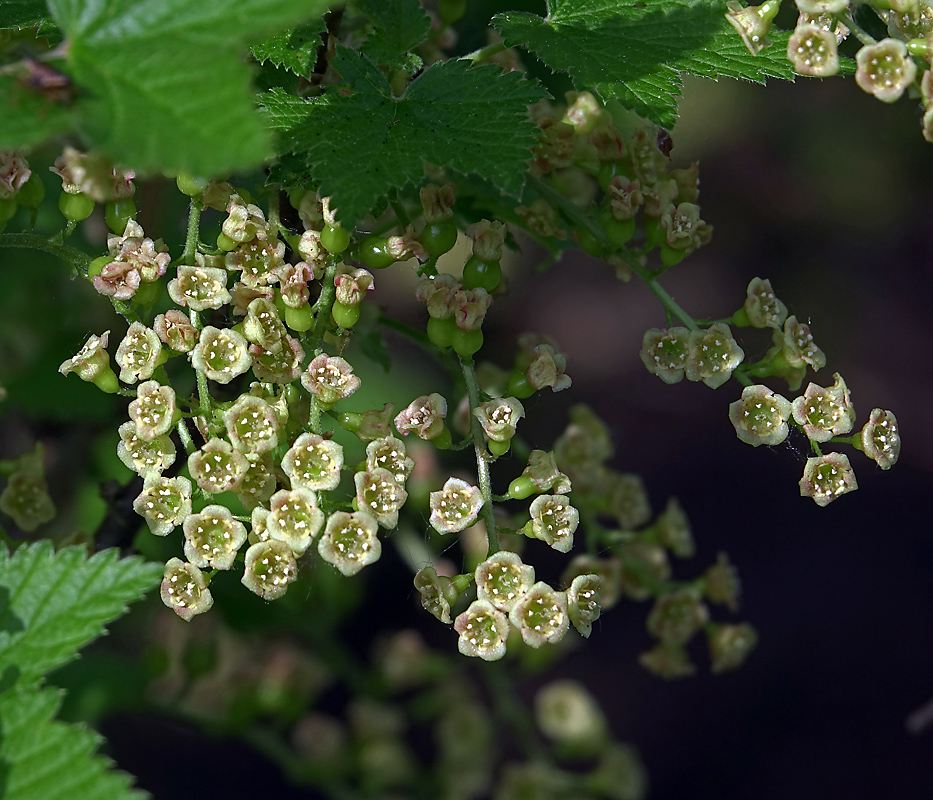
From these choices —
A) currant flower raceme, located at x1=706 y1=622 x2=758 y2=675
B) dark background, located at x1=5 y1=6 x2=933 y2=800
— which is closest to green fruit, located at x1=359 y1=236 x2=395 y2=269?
currant flower raceme, located at x1=706 y1=622 x2=758 y2=675

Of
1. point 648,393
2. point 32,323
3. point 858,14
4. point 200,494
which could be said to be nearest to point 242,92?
point 200,494

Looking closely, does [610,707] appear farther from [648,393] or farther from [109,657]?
[109,657]

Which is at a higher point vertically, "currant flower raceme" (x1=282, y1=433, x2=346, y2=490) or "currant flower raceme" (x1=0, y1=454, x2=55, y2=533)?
"currant flower raceme" (x1=282, y1=433, x2=346, y2=490)

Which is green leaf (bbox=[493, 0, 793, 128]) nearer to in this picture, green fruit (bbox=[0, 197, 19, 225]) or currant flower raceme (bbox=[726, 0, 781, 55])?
currant flower raceme (bbox=[726, 0, 781, 55])

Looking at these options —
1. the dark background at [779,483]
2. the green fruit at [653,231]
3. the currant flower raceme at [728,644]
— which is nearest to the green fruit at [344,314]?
the green fruit at [653,231]

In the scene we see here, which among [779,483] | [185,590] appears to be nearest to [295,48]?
[185,590]
